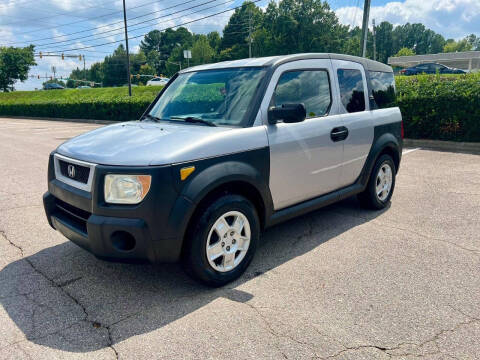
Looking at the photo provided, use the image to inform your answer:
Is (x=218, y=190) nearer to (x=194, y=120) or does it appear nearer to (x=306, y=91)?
(x=194, y=120)

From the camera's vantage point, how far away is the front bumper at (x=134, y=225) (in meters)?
2.83

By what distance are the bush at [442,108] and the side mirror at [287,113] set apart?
8.09 metres

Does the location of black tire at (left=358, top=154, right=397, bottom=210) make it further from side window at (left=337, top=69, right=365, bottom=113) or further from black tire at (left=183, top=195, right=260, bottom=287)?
black tire at (left=183, top=195, right=260, bottom=287)

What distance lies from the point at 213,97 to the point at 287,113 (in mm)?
819

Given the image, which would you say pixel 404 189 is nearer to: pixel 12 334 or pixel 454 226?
pixel 454 226

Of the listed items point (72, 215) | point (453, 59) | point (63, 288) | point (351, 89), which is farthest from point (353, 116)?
point (453, 59)

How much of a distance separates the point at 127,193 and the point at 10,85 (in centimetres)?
5833

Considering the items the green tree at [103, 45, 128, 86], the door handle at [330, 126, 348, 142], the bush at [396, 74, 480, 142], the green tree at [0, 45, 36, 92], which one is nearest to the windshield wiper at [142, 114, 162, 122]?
the door handle at [330, 126, 348, 142]

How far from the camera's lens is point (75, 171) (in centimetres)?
322

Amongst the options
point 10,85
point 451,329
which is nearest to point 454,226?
point 451,329

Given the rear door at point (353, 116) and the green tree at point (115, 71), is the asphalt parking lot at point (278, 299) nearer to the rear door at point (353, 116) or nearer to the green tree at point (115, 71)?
the rear door at point (353, 116)

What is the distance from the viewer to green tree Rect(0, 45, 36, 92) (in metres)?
50.1

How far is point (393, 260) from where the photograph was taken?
3777 millimetres

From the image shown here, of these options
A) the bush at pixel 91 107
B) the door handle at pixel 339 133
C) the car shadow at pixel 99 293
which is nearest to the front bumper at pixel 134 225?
the car shadow at pixel 99 293
